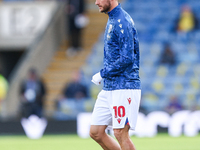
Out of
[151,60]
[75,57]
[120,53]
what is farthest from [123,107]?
[75,57]

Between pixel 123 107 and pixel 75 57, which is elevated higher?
pixel 75 57

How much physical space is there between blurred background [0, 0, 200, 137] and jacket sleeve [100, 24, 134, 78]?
8.47 m

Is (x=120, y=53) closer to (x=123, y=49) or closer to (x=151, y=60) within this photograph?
(x=123, y=49)

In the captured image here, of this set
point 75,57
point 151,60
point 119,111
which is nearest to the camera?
point 119,111

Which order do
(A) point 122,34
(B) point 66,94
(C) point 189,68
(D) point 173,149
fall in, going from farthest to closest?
(C) point 189,68 < (B) point 66,94 < (D) point 173,149 < (A) point 122,34

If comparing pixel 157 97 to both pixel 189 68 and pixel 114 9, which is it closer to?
pixel 189 68

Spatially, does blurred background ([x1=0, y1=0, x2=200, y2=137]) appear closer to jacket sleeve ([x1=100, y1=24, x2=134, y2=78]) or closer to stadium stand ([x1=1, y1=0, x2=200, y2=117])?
stadium stand ([x1=1, y1=0, x2=200, y2=117])

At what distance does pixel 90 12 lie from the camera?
2206cm

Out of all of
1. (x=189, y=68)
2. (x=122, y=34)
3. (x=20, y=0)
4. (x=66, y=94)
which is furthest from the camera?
(x=20, y=0)

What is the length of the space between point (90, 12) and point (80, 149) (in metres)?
12.0

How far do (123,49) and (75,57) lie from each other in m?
14.2

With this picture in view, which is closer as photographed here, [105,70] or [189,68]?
[105,70]

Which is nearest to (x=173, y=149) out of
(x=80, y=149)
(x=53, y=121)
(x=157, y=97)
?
(x=80, y=149)

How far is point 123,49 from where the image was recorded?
6.06 meters
